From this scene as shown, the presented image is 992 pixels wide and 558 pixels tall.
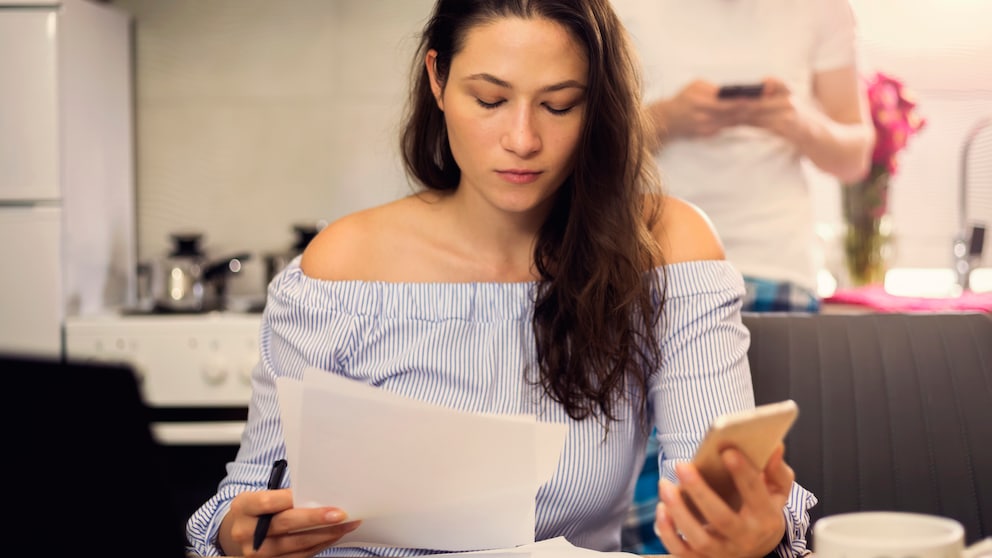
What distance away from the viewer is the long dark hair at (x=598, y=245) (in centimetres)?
129

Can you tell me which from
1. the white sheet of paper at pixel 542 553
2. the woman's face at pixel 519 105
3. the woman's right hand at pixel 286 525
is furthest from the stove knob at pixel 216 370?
the white sheet of paper at pixel 542 553

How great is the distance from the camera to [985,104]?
9.61 ft

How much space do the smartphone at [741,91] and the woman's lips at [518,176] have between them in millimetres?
1014

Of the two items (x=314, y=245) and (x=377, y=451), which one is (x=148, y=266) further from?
(x=377, y=451)

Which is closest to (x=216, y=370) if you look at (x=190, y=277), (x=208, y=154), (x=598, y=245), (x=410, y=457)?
(x=190, y=277)

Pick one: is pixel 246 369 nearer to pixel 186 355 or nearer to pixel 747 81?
pixel 186 355

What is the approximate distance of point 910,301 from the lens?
2.36 m

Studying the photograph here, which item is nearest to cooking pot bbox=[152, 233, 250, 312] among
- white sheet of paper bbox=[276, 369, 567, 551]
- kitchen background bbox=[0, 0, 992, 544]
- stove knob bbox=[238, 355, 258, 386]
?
kitchen background bbox=[0, 0, 992, 544]

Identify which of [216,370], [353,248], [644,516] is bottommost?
[644,516]

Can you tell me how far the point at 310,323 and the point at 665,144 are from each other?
1.08 meters

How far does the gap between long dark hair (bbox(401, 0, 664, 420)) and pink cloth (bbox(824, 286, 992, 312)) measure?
3.87ft

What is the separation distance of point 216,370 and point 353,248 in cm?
128

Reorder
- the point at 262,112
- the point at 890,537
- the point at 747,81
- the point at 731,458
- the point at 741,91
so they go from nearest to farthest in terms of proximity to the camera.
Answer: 1. the point at 890,537
2. the point at 731,458
3. the point at 741,91
4. the point at 747,81
5. the point at 262,112

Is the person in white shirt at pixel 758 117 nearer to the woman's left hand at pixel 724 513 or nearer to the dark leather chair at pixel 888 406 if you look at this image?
the dark leather chair at pixel 888 406
